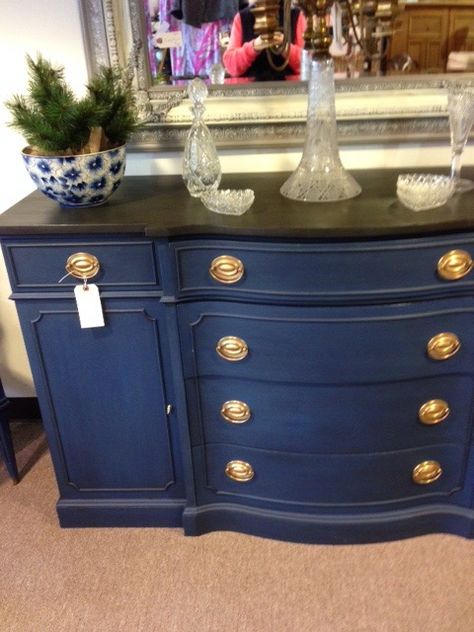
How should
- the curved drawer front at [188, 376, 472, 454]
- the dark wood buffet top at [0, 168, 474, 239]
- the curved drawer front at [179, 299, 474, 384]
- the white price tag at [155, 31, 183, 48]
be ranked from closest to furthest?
Result: the dark wood buffet top at [0, 168, 474, 239] < the curved drawer front at [179, 299, 474, 384] < the curved drawer front at [188, 376, 472, 454] < the white price tag at [155, 31, 183, 48]

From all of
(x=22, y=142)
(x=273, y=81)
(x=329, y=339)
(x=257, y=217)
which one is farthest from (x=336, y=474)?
(x=22, y=142)

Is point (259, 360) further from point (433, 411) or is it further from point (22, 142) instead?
point (22, 142)

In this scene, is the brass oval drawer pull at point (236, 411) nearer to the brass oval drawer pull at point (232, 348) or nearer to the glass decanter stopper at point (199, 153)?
the brass oval drawer pull at point (232, 348)

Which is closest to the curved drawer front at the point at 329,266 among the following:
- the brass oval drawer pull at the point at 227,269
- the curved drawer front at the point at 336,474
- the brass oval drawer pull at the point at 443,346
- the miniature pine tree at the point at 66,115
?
the brass oval drawer pull at the point at 227,269

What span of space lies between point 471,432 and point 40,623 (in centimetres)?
118

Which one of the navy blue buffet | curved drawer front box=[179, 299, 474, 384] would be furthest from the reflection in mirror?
curved drawer front box=[179, 299, 474, 384]

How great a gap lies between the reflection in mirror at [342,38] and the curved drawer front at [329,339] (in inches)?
26.3

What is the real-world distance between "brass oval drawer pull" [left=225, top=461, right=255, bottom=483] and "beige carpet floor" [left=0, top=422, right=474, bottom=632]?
199 millimetres

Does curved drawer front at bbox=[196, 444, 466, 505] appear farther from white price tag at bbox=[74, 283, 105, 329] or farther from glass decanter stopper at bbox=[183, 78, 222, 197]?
glass decanter stopper at bbox=[183, 78, 222, 197]

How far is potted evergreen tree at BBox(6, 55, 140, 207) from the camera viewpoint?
53.8 inches

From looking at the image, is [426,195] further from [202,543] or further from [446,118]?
[202,543]

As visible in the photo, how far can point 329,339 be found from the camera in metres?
1.38

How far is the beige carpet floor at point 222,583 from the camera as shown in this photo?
1.45 metres

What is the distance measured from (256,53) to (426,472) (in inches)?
46.9
